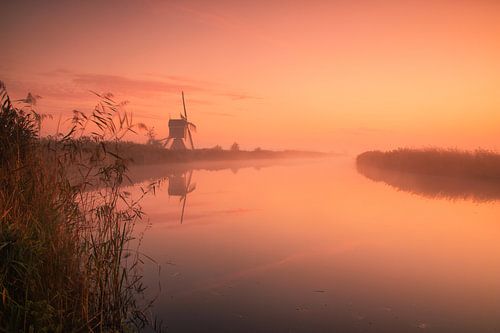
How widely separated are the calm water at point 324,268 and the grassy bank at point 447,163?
13490 mm

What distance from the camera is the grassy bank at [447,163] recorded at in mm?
23938

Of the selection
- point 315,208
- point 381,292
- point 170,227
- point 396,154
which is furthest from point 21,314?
point 396,154

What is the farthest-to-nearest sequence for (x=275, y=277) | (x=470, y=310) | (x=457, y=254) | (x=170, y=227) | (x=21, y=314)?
(x=170, y=227) < (x=457, y=254) < (x=275, y=277) < (x=470, y=310) < (x=21, y=314)

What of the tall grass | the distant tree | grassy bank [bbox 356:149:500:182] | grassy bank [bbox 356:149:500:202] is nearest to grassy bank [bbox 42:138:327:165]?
the distant tree

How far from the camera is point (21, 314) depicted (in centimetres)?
359

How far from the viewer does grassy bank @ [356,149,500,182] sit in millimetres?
23938

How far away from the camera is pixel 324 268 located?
6.80 metres

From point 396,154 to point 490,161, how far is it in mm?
11173

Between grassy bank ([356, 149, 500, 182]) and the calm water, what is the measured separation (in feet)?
→ 44.3

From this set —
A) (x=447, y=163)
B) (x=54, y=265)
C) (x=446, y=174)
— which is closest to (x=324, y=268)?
(x=54, y=265)

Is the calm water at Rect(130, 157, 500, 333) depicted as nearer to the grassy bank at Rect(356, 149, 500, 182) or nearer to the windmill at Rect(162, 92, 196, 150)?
the grassy bank at Rect(356, 149, 500, 182)

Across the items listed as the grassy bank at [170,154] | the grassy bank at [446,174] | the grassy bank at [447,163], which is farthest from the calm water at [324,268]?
the grassy bank at [447,163]

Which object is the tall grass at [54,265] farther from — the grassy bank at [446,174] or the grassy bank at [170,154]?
the grassy bank at [446,174]

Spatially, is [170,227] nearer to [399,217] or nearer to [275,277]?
[275,277]
